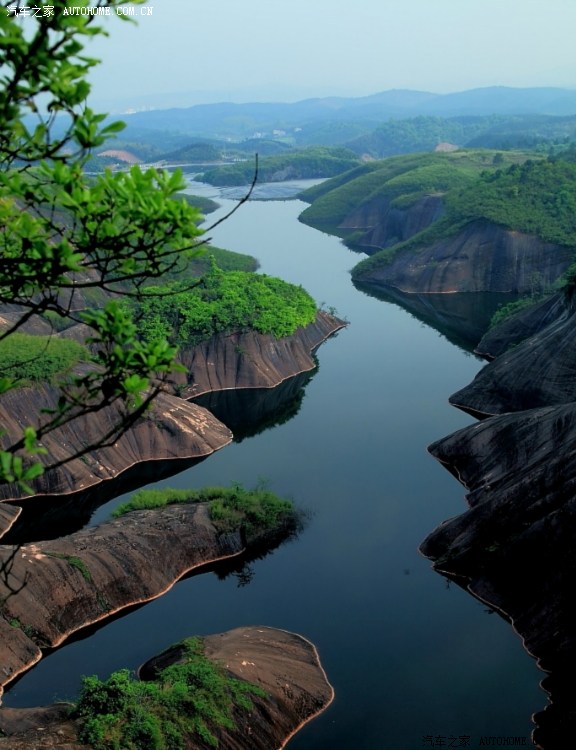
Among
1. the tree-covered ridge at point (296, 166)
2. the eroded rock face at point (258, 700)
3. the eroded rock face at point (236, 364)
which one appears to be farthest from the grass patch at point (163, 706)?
the tree-covered ridge at point (296, 166)

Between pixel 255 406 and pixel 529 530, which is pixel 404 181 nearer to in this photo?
pixel 255 406

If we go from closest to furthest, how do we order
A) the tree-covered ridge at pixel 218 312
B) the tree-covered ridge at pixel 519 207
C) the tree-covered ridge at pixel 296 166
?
the tree-covered ridge at pixel 218 312 < the tree-covered ridge at pixel 519 207 < the tree-covered ridge at pixel 296 166

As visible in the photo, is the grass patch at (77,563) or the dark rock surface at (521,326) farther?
the dark rock surface at (521,326)

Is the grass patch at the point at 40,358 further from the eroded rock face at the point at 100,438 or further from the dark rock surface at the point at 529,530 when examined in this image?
the dark rock surface at the point at 529,530

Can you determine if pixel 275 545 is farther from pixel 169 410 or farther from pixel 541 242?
pixel 541 242

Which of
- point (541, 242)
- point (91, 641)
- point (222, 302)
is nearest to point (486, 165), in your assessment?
point (541, 242)

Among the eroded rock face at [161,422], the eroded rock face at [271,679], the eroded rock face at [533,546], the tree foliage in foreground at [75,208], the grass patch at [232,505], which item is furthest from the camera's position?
the eroded rock face at [161,422]

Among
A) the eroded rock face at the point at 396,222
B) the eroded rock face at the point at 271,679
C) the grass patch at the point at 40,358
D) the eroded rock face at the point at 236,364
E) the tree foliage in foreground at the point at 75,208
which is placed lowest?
the eroded rock face at the point at 271,679
